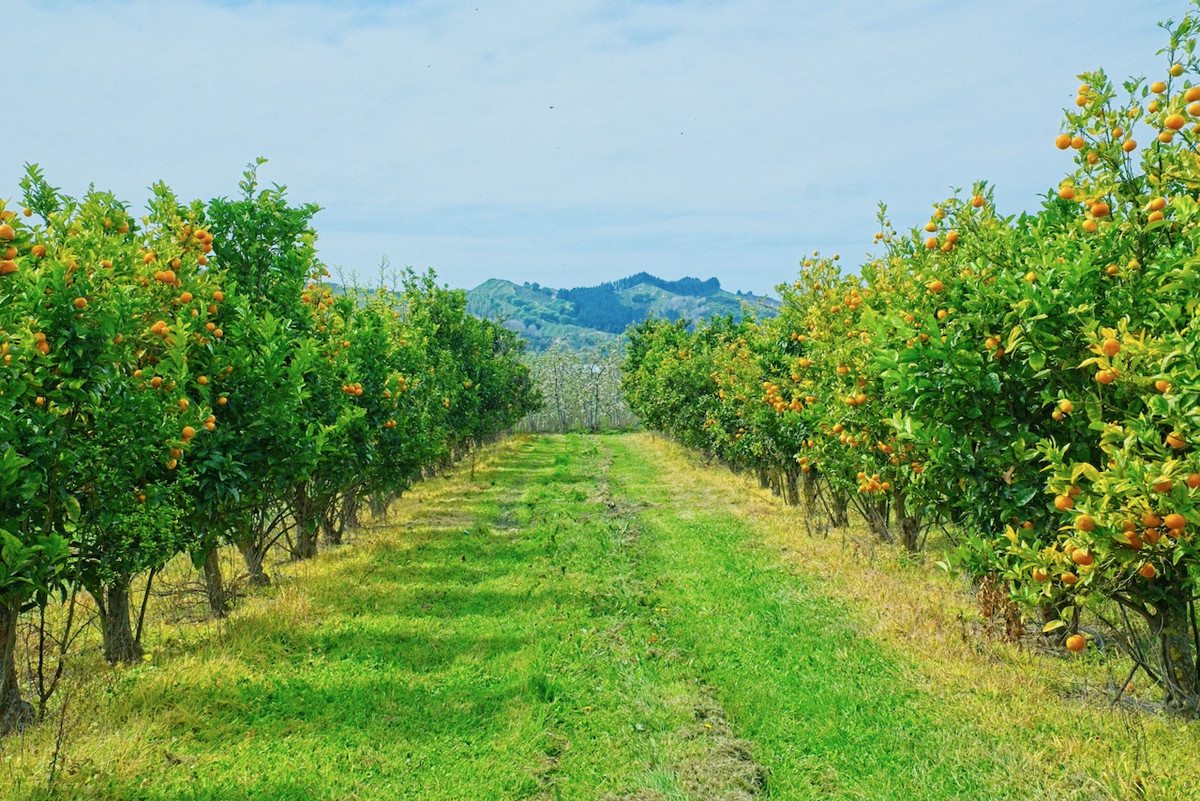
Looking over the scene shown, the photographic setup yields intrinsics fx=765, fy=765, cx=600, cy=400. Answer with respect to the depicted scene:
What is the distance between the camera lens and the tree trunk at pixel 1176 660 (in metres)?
5.39

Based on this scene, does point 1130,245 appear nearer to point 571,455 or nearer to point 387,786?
point 387,786

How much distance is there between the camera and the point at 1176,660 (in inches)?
214

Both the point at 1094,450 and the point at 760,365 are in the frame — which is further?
the point at 760,365

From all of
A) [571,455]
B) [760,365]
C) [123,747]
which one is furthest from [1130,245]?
[571,455]

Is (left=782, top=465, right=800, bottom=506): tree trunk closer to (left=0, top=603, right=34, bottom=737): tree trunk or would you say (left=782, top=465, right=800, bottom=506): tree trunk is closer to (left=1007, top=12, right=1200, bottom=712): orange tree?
(left=1007, top=12, right=1200, bottom=712): orange tree

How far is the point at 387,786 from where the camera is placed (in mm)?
5164

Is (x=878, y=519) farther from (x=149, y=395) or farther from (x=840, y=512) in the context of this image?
(x=149, y=395)

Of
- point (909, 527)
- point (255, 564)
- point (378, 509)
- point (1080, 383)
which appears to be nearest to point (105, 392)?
point (255, 564)

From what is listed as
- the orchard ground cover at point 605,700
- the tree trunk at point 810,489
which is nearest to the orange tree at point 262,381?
the orchard ground cover at point 605,700

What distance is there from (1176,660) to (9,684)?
27.7ft

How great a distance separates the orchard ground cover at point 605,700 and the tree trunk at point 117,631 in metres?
0.33

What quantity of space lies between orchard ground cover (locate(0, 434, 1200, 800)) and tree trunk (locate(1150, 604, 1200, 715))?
23 cm

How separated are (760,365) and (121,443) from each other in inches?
468

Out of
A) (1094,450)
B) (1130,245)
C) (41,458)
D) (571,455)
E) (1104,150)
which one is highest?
(1104,150)
